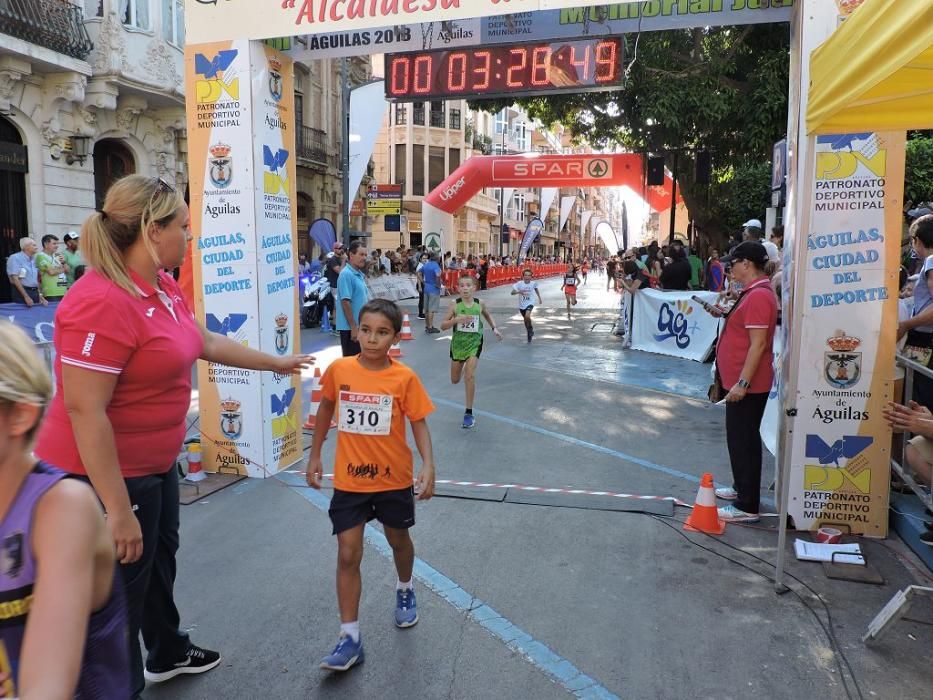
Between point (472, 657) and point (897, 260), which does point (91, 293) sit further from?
point (897, 260)

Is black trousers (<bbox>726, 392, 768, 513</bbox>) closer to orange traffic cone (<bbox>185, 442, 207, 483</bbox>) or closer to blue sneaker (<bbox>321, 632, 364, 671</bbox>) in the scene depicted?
blue sneaker (<bbox>321, 632, 364, 671</bbox>)

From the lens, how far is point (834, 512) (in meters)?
4.67

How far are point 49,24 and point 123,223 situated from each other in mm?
Result: 15943

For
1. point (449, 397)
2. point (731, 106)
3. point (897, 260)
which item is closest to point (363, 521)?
point (897, 260)

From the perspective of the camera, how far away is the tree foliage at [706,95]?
14203 millimetres

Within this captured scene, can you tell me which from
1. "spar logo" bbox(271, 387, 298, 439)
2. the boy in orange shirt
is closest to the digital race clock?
"spar logo" bbox(271, 387, 298, 439)

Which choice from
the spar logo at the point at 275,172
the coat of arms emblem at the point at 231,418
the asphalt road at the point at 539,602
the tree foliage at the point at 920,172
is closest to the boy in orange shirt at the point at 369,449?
the asphalt road at the point at 539,602

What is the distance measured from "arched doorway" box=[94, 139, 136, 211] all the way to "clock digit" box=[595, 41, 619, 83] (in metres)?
15.5

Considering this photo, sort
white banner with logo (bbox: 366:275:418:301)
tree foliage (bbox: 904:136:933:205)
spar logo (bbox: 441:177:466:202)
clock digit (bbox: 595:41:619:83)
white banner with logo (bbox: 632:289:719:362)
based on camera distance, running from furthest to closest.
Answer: spar logo (bbox: 441:177:466:202) → white banner with logo (bbox: 366:275:418:301) → white banner with logo (bbox: 632:289:719:362) → tree foliage (bbox: 904:136:933:205) → clock digit (bbox: 595:41:619:83)

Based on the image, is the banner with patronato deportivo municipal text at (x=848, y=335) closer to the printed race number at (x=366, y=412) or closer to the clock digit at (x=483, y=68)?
the printed race number at (x=366, y=412)

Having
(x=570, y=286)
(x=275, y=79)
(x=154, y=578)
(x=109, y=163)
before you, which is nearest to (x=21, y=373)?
(x=154, y=578)

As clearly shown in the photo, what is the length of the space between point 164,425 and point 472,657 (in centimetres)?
177


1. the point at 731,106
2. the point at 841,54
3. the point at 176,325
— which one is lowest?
the point at 176,325

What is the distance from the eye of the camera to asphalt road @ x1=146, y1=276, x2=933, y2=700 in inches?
119
